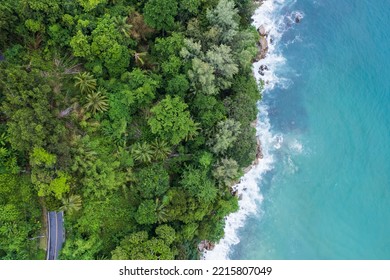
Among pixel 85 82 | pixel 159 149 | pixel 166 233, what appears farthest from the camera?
pixel 159 149

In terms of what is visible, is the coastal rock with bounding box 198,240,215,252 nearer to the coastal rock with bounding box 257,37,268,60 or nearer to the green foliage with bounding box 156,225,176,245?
the green foliage with bounding box 156,225,176,245

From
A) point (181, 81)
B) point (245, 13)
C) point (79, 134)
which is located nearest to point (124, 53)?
point (181, 81)

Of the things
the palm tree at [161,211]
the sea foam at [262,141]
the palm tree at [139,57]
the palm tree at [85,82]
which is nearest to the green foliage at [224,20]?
the palm tree at [139,57]

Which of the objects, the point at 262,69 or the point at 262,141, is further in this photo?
the point at 262,69

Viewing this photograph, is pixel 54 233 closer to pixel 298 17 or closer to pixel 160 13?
pixel 160 13

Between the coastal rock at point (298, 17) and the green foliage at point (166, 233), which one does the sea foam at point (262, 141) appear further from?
the green foliage at point (166, 233)

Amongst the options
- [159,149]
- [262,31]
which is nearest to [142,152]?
[159,149]
